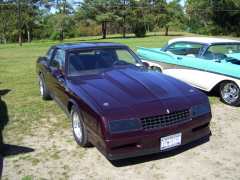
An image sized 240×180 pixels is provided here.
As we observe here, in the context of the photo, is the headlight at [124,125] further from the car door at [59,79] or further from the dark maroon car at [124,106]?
the car door at [59,79]

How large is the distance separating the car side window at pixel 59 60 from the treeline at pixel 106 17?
42.8 meters

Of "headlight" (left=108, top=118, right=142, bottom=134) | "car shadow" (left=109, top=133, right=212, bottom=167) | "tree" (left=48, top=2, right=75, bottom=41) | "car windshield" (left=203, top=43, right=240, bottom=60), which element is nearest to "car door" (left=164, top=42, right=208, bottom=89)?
"car windshield" (left=203, top=43, right=240, bottom=60)

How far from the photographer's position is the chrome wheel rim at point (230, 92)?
6111 millimetres

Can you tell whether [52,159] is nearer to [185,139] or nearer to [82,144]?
[82,144]

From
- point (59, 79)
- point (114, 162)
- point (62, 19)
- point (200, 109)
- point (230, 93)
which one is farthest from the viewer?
point (62, 19)

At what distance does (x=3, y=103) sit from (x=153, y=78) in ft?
13.3

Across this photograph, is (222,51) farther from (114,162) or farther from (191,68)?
(114,162)

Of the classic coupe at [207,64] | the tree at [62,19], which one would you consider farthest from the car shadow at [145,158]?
the tree at [62,19]

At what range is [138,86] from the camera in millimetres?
3963

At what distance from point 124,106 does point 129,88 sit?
539mm

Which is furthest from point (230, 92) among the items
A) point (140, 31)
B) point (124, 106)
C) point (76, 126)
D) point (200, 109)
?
point (140, 31)

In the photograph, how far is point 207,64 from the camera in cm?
664

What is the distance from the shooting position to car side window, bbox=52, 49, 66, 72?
4945mm

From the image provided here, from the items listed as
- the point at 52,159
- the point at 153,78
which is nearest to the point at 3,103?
the point at 52,159
